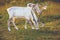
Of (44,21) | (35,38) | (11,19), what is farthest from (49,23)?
(11,19)

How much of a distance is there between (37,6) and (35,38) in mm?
271

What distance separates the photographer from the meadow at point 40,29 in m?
1.29

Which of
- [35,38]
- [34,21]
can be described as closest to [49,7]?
[34,21]

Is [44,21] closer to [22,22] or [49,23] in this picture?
[49,23]

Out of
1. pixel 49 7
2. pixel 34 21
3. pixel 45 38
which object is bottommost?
pixel 45 38

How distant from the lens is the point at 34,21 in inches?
52.9

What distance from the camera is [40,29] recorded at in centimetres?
132

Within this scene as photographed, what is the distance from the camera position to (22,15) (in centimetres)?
132

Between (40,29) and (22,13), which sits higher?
(22,13)

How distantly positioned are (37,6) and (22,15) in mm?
150

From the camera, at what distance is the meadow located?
4.22ft

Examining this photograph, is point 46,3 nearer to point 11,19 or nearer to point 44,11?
point 44,11

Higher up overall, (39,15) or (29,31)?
(39,15)

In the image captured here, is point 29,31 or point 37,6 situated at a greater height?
point 37,6
